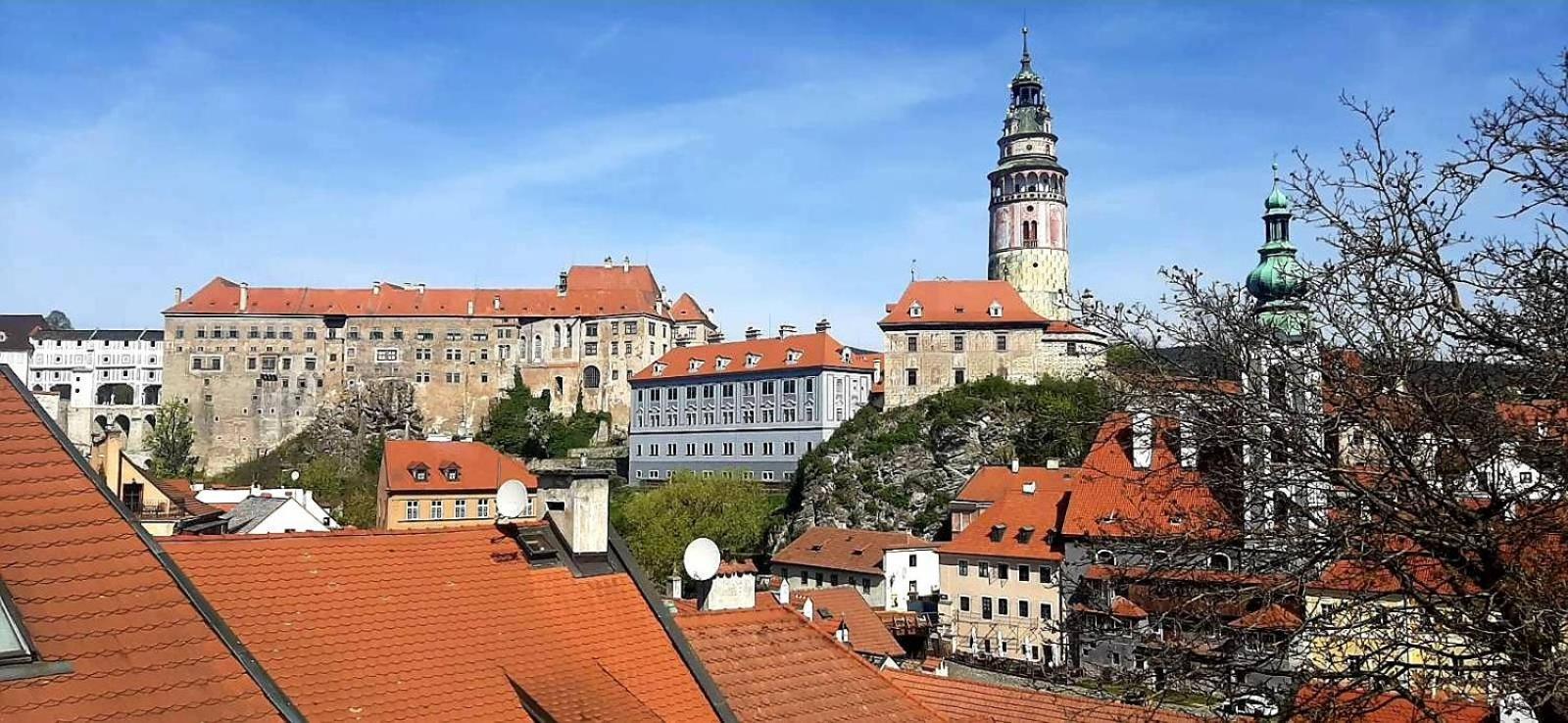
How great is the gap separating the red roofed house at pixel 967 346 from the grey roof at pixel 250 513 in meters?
44.7

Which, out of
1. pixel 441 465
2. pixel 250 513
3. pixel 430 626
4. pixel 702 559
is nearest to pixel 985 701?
pixel 702 559

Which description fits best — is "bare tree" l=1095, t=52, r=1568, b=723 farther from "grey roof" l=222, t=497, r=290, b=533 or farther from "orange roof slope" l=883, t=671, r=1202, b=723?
"grey roof" l=222, t=497, r=290, b=533

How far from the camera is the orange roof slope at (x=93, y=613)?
571cm

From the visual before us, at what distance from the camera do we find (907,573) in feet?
160

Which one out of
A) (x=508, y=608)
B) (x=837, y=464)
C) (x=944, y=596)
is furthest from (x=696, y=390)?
(x=508, y=608)

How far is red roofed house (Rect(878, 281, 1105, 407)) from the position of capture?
70875mm

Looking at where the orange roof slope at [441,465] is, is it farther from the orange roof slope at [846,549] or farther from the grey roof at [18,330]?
the grey roof at [18,330]

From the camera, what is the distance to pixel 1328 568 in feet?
24.4

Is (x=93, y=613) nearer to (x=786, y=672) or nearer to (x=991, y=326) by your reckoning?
(x=786, y=672)

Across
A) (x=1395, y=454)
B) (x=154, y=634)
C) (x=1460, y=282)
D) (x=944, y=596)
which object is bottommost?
(x=944, y=596)

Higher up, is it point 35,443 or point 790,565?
point 35,443

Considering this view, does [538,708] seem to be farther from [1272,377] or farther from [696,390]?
[696,390]

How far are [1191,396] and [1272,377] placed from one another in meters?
0.52

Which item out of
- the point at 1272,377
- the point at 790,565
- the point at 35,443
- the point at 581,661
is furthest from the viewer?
the point at 790,565
